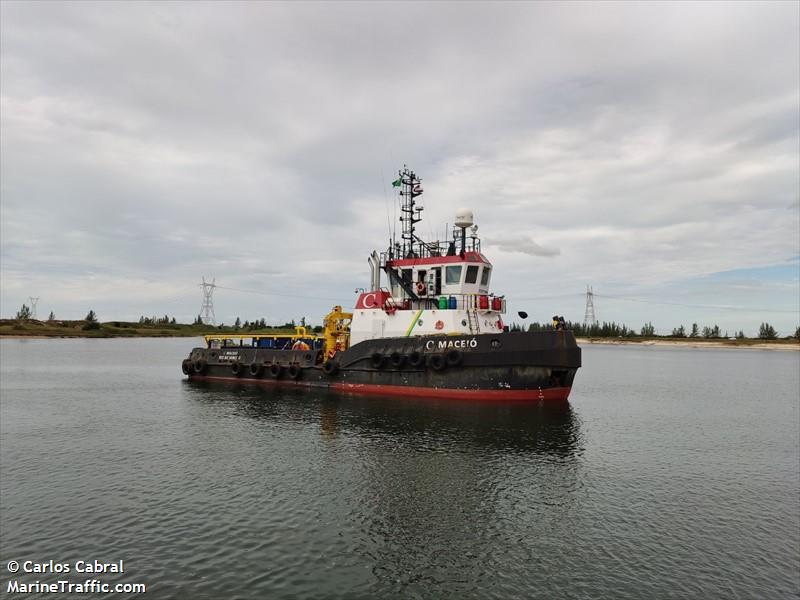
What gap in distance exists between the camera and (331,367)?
26906mm

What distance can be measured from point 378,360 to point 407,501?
1390cm

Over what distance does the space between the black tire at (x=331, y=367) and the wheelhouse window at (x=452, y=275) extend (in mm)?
7504

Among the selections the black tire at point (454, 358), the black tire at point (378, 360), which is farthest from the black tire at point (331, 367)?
the black tire at point (454, 358)

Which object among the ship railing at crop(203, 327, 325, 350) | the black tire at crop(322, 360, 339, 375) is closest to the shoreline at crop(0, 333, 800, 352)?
the ship railing at crop(203, 327, 325, 350)

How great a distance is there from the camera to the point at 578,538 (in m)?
9.70

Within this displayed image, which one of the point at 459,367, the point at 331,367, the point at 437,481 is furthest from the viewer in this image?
the point at 331,367

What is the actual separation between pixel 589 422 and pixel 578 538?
40.2ft

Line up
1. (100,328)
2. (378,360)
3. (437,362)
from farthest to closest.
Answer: (100,328) → (378,360) → (437,362)

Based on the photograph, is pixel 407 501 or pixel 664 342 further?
pixel 664 342

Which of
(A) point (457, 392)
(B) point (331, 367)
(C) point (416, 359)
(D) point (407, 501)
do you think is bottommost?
(D) point (407, 501)

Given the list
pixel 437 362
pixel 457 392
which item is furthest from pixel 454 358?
pixel 457 392

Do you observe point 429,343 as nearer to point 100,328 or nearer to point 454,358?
point 454,358

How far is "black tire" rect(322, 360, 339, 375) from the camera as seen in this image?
88.1 ft

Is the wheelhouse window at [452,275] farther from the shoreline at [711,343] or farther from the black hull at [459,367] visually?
the shoreline at [711,343]
